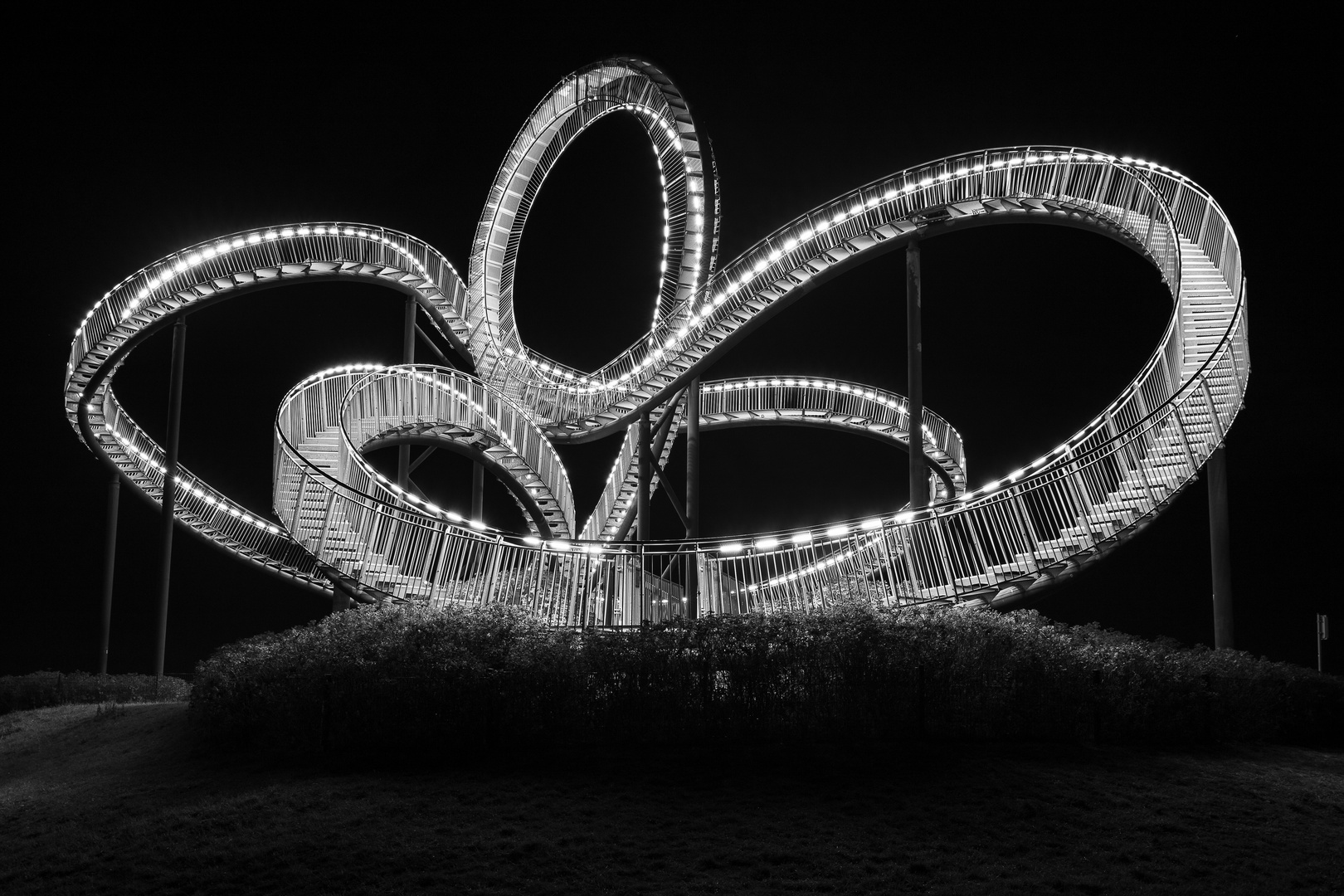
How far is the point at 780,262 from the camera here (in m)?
20.6

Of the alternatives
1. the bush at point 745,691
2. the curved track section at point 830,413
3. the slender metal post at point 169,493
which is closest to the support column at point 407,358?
the slender metal post at point 169,493

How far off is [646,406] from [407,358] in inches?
224

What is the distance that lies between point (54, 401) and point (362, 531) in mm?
23478

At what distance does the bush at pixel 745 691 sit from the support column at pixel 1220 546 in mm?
3945

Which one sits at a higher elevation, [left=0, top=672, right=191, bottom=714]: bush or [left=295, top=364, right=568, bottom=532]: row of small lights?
[left=295, top=364, right=568, bottom=532]: row of small lights

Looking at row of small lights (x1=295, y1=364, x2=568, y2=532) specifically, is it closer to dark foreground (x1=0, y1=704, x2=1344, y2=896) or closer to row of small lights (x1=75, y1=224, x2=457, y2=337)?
row of small lights (x1=75, y1=224, x2=457, y2=337)

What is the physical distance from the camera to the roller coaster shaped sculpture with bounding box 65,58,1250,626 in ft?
53.5

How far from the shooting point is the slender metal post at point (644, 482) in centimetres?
2247

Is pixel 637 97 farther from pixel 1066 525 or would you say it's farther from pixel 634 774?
pixel 634 774

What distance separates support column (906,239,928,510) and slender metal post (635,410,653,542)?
5.52m

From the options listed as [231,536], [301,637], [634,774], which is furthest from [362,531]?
[231,536]

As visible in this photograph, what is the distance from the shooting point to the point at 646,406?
2305 centimetres

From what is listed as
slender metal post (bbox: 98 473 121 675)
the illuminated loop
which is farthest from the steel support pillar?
slender metal post (bbox: 98 473 121 675)

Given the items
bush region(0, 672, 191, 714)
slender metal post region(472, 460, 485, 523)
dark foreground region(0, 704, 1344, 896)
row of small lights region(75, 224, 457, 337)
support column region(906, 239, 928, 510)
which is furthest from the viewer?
slender metal post region(472, 460, 485, 523)
